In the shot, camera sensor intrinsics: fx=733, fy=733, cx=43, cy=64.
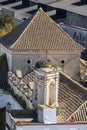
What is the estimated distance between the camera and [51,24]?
47312 millimetres

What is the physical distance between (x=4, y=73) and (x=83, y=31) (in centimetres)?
3054

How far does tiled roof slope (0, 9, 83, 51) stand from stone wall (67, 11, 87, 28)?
3148cm

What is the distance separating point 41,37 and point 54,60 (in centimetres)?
167

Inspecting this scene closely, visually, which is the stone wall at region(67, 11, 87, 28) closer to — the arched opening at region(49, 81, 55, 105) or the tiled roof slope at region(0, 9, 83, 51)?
the tiled roof slope at region(0, 9, 83, 51)

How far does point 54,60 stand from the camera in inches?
1821

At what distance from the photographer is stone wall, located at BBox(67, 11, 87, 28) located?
79.3 m

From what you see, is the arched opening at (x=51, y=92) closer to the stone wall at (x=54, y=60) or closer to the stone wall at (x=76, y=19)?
the stone wall at (x=54, y=60)

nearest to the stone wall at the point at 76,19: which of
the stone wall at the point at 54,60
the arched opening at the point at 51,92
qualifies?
the stone wall at the point at 54,60

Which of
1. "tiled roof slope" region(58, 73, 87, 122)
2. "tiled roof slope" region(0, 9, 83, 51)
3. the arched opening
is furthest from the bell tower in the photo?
"tiled roof slope" region(0, 9, 83, 51)

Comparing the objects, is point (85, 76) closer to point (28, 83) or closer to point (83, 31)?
point (28, 83)

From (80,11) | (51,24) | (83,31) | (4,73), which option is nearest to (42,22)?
(51,24)

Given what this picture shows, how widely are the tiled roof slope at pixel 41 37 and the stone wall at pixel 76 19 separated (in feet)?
103

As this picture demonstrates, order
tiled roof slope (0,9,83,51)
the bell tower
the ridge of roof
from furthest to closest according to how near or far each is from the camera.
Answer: the ridge of roof → tiled roof slope (0,9,83,51) → the bell tower

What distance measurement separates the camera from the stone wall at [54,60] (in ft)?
150
